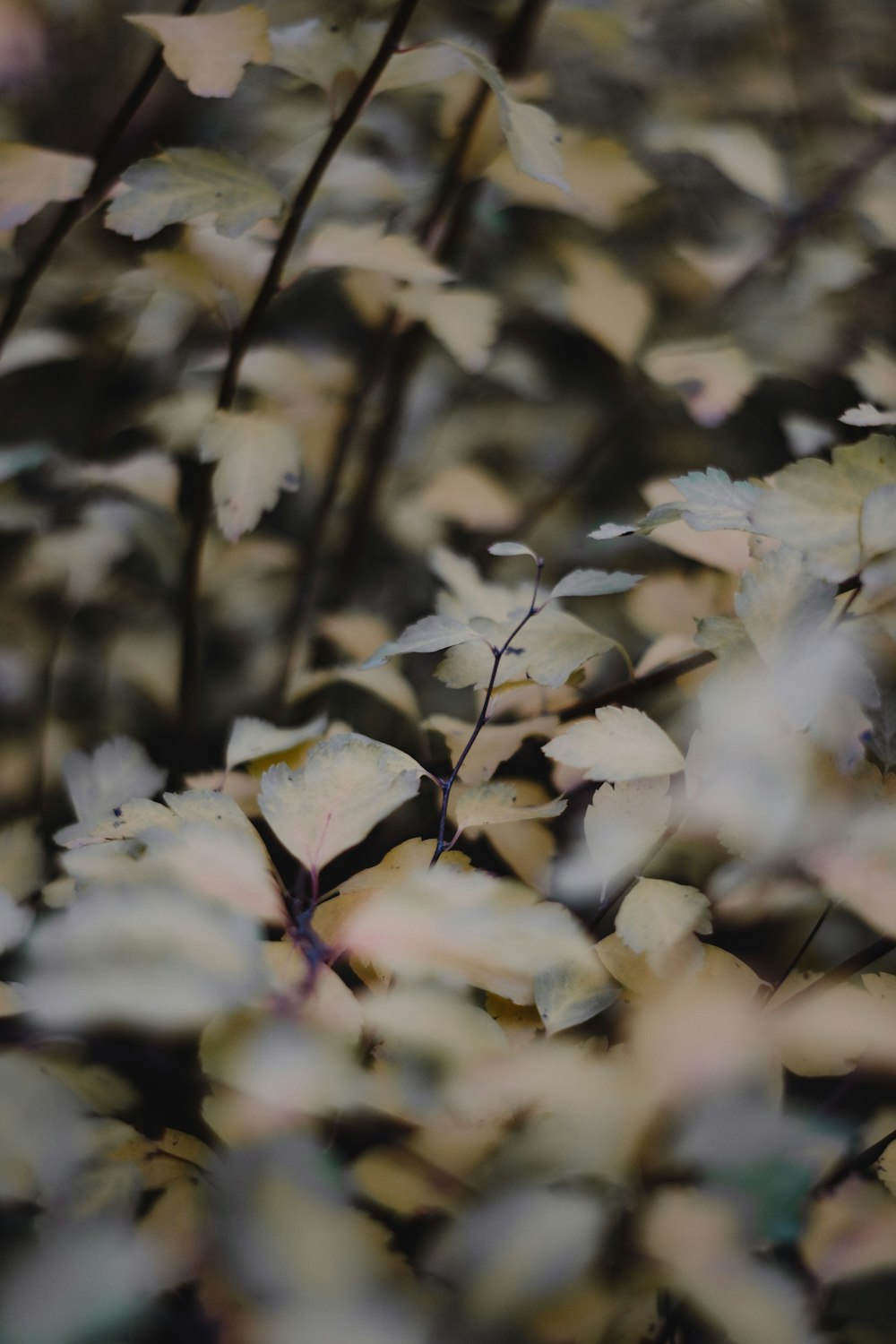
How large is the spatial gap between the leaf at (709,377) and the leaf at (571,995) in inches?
22.3

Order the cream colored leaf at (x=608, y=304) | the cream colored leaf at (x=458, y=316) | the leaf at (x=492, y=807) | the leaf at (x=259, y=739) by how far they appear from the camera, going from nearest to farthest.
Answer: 1. the leaf at (x=492, y=807)
2. the leaf at (x=259, y=739)
3. the cream colored leaf at (x=458, y=316)
4. the cream colored leaf at (x=608, y=304)

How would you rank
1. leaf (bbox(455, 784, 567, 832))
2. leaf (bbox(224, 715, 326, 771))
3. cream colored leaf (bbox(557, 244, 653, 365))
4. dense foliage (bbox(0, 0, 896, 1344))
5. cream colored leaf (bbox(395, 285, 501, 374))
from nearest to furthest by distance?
dense foliage (bbox(0, 0, 896, 1344)), leaf (bbox(455, 784, 567, 832)), leaf (bbox(224, 715, 326, 771)), cream colored leaf (bbox(395, 285, 501, 374)), cream colored leaf (bbox(557, 244, 653, 365))

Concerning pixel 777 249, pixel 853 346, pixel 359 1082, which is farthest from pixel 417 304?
pixel 359 1082

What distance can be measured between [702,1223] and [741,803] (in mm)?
180

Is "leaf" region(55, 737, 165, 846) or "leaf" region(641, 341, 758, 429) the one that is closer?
"leaf" region(55, 737, 165, 846)

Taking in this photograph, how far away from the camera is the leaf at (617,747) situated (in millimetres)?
457

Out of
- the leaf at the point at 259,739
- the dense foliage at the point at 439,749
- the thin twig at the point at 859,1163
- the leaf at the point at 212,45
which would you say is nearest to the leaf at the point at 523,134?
the dense foliage at the point at 439,749

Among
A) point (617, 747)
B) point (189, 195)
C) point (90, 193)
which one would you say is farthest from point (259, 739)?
point (90, 193)

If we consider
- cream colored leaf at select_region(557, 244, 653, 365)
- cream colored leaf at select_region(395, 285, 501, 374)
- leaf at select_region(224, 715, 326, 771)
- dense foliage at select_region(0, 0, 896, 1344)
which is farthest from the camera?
cream colored leaf at select_region(557, 244, 653, 365)

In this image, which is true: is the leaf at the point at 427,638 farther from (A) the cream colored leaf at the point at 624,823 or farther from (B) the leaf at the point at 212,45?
(B) the leaf at the point at 212,45

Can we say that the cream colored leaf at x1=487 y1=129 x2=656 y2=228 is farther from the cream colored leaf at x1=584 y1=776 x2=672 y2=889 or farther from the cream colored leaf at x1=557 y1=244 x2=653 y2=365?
the cream colored leaf at x1=584 y1=776 x2=672 y2=889

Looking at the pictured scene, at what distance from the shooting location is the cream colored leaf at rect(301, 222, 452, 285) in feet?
2.09

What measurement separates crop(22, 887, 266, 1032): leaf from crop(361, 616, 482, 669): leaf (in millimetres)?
157

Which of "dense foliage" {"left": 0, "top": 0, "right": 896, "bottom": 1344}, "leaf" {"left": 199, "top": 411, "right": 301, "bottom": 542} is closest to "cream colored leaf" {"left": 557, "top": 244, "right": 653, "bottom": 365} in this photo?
"dense foliage" {"left": 0, "top": 0, "right": 896, "bottom": 1344}
